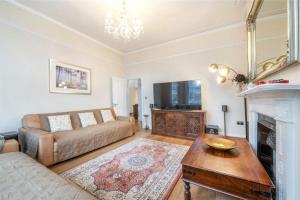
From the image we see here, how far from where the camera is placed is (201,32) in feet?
12.8

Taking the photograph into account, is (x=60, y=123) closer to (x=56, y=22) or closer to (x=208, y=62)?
(x=56, y=22)

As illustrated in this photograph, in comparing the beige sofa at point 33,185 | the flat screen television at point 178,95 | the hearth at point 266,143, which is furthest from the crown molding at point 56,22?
the hearth at point 266,143

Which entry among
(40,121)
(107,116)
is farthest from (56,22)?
(107,116)

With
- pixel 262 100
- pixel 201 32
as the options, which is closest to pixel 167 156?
pixel 262 100

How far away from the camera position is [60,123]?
118 inches

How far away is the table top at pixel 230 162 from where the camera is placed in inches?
41.9

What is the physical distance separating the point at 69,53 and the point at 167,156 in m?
3.56

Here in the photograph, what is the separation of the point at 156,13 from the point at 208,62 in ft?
6.46

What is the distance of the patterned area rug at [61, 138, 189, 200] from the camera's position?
165 cm

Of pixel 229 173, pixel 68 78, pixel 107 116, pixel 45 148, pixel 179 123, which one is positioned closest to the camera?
pixel 229 173

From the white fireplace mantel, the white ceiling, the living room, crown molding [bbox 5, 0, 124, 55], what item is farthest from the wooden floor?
crown molding [bbox 5, 0, 124, 55]

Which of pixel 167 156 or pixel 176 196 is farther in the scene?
pixel 167 156

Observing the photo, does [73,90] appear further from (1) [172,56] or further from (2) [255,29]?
(2) [255,29]

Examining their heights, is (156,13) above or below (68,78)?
above
